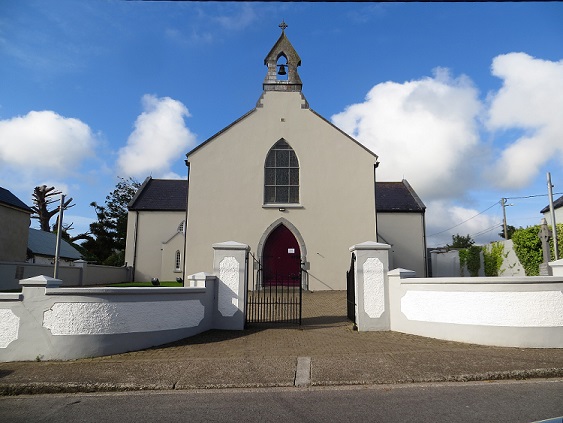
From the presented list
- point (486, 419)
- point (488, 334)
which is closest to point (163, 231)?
point (488, 334)

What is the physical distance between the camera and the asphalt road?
4.96 metres

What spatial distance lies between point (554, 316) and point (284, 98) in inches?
640

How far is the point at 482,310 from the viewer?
8.73 meters

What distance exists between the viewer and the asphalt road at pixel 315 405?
496cm

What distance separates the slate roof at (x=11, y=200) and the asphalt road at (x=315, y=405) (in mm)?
23251

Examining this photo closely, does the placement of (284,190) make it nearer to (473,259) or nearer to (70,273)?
(70,273)

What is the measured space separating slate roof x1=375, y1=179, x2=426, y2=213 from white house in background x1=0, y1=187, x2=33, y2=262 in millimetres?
22979

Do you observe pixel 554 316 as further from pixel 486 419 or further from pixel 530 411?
pixel 486 419

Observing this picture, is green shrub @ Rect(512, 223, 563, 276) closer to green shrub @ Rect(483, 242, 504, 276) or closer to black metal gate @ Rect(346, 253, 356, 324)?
green shrub @ Rect(483, 242, 504, 276)

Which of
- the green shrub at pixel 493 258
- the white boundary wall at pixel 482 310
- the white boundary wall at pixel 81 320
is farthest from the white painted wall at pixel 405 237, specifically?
the white boundary wall at pixel 81 320

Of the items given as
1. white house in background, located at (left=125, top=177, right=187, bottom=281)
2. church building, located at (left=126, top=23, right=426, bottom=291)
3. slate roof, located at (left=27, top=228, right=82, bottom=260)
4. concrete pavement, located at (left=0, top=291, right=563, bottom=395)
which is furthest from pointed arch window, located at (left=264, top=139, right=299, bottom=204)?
slate roof, located at (left=27, top=228, right=82, bottom=260)

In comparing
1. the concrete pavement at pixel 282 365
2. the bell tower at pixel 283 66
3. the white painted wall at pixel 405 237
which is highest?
the bell tower at pixel 283 66

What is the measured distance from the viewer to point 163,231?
30328mm

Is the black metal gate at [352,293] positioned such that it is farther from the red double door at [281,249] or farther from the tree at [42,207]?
the tree at [42,207]
